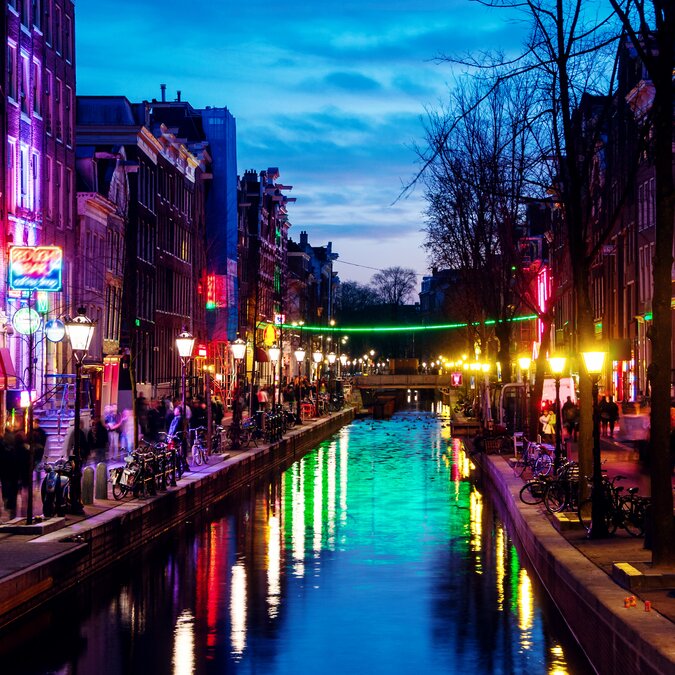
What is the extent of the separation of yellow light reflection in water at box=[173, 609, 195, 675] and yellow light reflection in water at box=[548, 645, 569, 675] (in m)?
4.24

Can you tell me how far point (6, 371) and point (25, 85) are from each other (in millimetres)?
11615

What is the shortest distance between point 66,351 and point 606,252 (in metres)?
32.1

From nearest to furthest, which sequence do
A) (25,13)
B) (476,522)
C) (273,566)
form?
1. (273,566)
2. (476,522)
3. (25,13)

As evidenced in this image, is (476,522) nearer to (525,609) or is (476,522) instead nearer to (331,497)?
(331,497)

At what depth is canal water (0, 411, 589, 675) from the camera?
17.3 meters

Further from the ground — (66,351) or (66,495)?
(66,351)

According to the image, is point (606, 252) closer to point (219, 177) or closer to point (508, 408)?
point (508, 408)

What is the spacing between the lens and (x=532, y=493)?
3012 cm

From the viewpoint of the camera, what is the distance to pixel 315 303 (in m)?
163

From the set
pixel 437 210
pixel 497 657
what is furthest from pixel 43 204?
pixel 497 657

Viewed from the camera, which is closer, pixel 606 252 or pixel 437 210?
pixel 437 210

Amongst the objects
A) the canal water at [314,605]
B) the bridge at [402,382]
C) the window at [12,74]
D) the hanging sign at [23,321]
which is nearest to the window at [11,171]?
the window at [12,74]

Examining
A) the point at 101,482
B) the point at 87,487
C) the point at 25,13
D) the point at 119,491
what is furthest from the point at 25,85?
the point at 87,487

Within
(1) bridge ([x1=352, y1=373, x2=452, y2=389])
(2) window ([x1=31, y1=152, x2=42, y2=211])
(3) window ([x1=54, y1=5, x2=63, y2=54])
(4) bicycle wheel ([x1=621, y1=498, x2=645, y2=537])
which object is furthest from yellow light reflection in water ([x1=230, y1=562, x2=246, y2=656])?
(1) bridge ([x1=352, y1=373, x2=452, y2=389])
